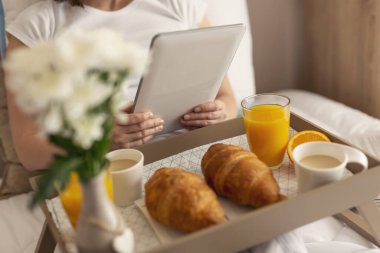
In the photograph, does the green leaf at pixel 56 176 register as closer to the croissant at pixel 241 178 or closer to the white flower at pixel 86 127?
the white flower at pixel 86 127

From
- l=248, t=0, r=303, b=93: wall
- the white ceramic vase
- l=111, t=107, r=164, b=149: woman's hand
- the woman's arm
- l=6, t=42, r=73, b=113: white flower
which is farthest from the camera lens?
l=248, t=0, r=303, b=93: wall

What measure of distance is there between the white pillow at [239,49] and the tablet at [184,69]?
428 millimetres

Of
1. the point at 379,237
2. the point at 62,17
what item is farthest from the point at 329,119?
the point at 62,17

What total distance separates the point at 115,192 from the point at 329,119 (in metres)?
0.90

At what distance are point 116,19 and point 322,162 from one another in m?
0.68

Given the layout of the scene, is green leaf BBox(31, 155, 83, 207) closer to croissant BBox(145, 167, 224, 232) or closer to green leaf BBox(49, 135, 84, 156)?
green leaf BBox(49, 135, 84, 156)

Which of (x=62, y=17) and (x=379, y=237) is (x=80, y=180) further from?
(x=62, y=17)

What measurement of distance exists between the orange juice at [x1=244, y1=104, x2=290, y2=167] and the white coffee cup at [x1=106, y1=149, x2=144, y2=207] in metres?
0.23

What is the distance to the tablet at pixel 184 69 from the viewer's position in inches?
33.9

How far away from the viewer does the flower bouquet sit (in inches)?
18.7

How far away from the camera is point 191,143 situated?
39.2 inches

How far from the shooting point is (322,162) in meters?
0.78

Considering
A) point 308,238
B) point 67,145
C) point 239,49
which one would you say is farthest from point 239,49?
point 67,145

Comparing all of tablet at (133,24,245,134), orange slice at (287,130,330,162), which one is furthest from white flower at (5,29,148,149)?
orange slice at (287,130,330,162)
